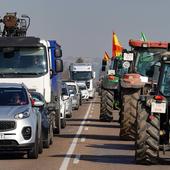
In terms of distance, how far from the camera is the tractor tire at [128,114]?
22062mm

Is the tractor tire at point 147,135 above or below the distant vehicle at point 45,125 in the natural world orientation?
above

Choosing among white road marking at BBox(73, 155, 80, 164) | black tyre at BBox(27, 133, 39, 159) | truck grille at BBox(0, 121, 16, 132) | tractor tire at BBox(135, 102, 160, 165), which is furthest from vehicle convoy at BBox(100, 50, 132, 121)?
tractor tire at BBox(135, 102, 160, 165)

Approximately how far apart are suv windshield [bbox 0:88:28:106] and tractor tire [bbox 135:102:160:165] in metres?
3.62

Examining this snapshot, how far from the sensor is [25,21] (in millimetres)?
32281

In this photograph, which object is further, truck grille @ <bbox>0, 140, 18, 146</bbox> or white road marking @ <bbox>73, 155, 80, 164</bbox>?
truck grille @ <bbox>0, 140, 18, 146</bbox>

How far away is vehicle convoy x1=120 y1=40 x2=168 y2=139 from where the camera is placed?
21.5 meters

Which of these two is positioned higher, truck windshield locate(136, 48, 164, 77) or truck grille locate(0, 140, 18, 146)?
truck windshield locate(136, 48, 164, 77)

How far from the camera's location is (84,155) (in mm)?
17766

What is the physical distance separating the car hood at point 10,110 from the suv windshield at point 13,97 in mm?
382

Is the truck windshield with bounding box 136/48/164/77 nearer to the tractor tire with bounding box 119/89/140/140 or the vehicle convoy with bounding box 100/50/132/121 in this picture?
the tractor tire with bounding box 119/89/140/140

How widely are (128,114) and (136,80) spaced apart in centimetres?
107

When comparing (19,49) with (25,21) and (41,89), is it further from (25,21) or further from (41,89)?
(25,21)

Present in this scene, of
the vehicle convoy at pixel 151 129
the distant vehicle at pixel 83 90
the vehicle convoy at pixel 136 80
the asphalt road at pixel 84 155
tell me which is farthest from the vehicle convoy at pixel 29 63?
the distant vehicle at pixel 83 90

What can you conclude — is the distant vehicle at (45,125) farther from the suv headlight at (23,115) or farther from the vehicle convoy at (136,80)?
the vehicle convoy at (136,80)
